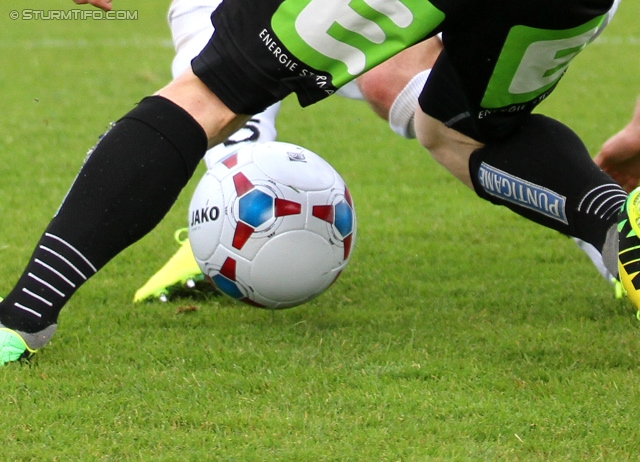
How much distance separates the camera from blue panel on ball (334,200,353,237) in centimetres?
260

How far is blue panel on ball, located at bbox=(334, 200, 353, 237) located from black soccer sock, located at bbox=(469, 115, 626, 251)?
332 millimetres

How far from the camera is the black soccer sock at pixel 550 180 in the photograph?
2328mm

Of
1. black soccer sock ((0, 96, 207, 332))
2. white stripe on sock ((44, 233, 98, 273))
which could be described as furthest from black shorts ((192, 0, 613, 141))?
white stripe on sock ((44, 233, 98, 273))

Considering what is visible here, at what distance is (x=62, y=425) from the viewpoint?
197cm

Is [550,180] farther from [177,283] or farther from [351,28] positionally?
[177,283]

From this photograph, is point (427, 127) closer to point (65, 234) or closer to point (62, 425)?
point (65, 234)

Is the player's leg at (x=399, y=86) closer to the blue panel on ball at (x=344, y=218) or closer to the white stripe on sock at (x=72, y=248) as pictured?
the blue panel on ball at (x=344, y=218)

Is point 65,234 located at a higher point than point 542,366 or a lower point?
higher

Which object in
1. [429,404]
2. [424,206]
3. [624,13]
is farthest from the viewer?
[624,13]

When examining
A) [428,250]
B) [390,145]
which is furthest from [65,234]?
[390,145]

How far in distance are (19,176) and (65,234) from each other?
2.57 m

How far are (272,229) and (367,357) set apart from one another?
396 millimetres

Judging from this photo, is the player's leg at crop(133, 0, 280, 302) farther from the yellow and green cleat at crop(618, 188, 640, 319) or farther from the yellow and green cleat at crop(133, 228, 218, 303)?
the yellow and green cleat at crop(618, 188, 640, 319)

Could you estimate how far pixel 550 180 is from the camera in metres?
2.44
